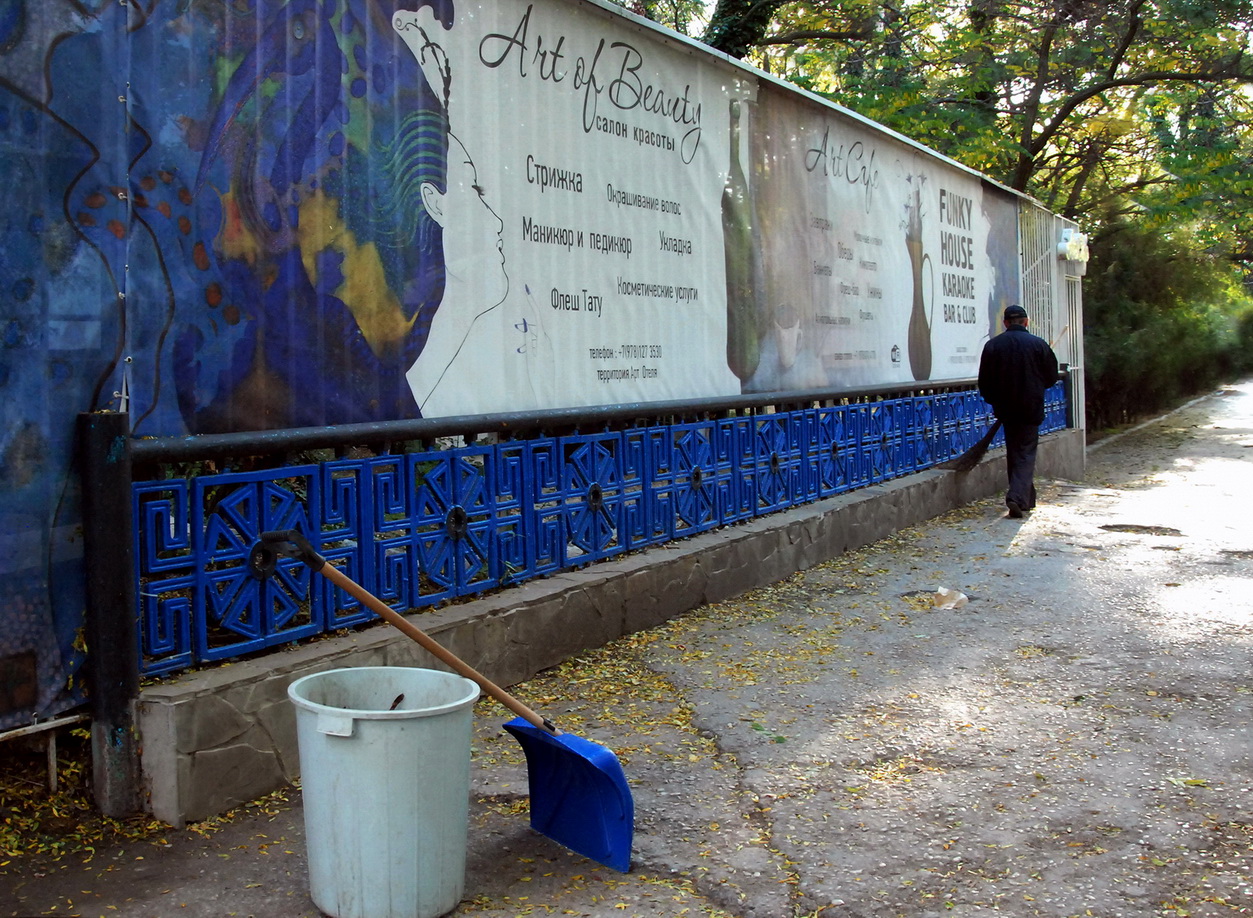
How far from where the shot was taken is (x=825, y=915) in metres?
3.33

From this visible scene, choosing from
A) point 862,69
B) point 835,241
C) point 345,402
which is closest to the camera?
point 345,402

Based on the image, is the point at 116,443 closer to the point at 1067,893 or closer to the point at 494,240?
the point at 494,240

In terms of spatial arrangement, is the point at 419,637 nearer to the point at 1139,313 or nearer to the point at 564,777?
the point at 564,777

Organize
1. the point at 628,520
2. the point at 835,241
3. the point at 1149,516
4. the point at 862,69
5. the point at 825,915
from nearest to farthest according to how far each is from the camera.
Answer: the point at 825,915
the point at 628,520
the point at 835,241
the point at 1149,516
the point at 862,69

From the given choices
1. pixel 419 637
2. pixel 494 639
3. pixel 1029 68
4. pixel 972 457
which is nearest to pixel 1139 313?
pixel 1029 68

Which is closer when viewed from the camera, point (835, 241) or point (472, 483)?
point (472, 483)

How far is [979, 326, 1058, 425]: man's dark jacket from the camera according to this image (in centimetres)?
1125

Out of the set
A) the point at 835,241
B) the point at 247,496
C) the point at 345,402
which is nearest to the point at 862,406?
the point at 835,241

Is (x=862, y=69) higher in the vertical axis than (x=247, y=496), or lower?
higher

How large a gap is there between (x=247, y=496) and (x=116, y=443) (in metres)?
0.58

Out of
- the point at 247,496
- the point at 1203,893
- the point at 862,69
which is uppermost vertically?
the point at 862,69

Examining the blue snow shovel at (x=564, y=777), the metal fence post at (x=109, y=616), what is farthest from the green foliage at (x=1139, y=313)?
the metal fence post at (x=109, y=616)

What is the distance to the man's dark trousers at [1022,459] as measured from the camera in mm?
11195

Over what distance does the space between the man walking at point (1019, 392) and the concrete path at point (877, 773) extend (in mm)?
3129
